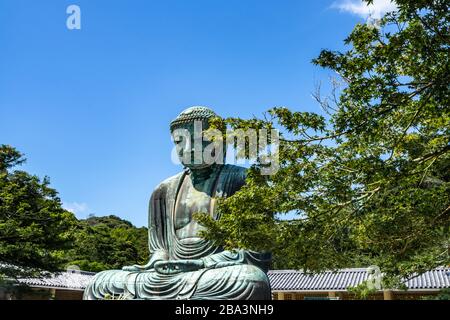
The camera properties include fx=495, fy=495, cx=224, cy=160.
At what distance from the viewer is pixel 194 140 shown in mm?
8102

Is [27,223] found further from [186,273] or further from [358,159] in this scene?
[358,159]

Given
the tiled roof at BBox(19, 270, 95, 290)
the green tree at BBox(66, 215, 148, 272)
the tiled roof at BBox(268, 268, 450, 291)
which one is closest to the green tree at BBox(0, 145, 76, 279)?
the tiled roof at BBox(19, 270, 95, 290)

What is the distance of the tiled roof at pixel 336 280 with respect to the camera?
14.9 meters

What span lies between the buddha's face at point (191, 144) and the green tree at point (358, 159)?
2831mm

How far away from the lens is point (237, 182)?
7703 mm

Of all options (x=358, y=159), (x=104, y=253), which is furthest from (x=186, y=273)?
(x=104, y=253)

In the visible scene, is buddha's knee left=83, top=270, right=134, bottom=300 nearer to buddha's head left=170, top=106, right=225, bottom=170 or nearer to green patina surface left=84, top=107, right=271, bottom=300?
green patina surface left=84, top=107, right=271, bottom=300

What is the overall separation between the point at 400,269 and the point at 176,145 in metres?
4.18

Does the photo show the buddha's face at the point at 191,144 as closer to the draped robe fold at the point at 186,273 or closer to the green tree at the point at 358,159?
the draped robe fold at the point at 186,273

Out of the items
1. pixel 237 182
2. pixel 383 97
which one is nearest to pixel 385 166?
pixel 383 97

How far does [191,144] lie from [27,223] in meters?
5.14

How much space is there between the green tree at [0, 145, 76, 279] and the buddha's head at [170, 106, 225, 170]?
441cm

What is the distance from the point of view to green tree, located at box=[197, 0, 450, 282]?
12.7 feet
